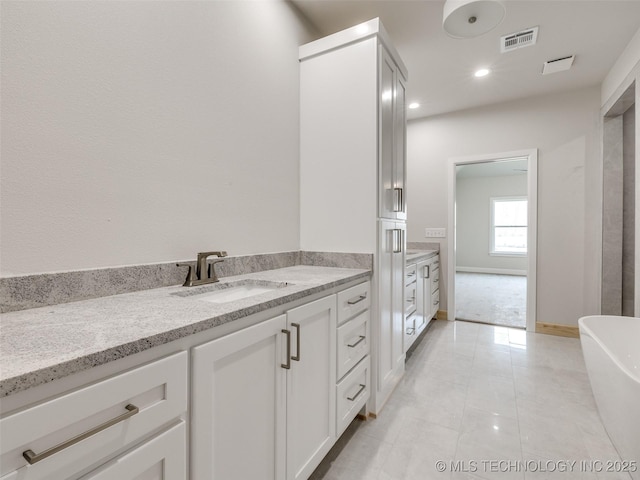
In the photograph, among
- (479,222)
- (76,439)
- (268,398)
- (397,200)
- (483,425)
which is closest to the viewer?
(76,439)

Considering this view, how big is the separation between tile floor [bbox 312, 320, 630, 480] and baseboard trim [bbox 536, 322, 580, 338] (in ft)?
1.81

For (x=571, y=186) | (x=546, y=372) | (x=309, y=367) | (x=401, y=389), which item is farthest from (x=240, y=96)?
(x=571, y=186)

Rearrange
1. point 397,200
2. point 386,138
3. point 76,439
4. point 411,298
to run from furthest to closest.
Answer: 1. point 411,298
2. point 397,200
3. point 386,138
4. point 76,439

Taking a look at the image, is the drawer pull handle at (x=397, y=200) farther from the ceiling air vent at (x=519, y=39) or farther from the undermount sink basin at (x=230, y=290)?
the ceiling air vent at (x=519, y=39)

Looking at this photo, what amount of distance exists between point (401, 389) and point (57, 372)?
2.11 meters

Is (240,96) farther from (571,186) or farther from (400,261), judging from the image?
(571,186)

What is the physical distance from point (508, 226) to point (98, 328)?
8.98 metres

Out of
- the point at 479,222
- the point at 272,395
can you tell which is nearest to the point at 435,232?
the point at 272,395

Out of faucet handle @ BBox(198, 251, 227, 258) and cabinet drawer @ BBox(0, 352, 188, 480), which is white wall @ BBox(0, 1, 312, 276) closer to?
faucet handle @ BBox(198, 251, 227, 258)

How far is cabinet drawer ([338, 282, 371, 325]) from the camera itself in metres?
1.46

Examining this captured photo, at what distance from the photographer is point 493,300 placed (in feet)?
16.0

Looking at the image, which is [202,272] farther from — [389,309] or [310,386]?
[389,309]

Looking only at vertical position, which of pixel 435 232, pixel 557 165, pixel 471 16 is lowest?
pixel 435 232

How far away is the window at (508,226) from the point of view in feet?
25.3
